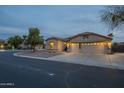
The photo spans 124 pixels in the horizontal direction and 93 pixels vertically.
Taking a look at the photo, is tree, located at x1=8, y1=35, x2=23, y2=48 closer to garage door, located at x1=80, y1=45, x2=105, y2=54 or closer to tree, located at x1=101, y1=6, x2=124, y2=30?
garage door, located at x1=80, y1=45, x2=105, y2=54

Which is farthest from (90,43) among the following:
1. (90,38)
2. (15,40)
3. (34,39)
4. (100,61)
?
(15,40)

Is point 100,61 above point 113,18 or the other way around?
the other way around

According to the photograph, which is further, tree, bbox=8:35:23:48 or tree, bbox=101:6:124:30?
tree, bbox=8:35:23:48

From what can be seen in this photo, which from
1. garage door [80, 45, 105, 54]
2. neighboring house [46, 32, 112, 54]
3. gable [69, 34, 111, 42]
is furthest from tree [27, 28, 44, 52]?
garage door [80, 45, 105, 54]

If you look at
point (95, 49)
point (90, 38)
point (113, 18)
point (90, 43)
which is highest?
point (113, 18)

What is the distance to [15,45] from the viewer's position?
34.3 metres

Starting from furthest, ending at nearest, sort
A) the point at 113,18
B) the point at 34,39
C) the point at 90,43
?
the point at 34,39 → the point at 90,43 → the point at 113,18

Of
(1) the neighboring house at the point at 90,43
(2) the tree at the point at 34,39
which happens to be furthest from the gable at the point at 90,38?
(2) the tree at the point at 34,39

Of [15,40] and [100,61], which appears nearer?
[100,61]

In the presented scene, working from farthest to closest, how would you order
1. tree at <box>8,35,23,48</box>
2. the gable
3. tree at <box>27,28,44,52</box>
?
tree at <box>27,28,44,52</box> → tree at <box>8,35,23,48</box> → the gable

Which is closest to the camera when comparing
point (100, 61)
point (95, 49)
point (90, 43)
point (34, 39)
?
point (100, 61)

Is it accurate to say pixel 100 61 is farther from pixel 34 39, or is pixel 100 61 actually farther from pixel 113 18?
pixel 34 39
